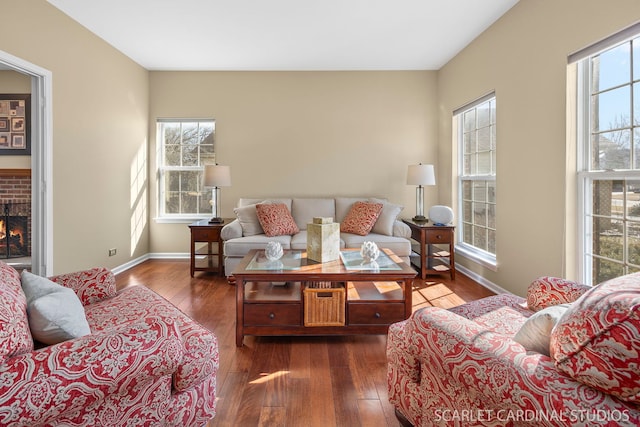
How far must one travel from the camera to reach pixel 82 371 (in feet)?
3.34

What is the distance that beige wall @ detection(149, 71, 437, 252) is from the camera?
5.01m

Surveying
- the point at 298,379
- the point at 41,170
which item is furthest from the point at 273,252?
the point at 41,170

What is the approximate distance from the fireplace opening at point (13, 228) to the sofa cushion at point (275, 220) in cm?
327

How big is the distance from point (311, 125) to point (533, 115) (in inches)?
114

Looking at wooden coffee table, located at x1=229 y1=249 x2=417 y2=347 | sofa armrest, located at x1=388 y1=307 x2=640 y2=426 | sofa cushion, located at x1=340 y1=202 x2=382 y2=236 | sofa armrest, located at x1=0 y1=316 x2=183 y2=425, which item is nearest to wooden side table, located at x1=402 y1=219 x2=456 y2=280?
sofa cushion, located at x1=340 y1=202 x2=382 y2=236

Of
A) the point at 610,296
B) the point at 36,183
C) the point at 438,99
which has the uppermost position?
the point at 438,99

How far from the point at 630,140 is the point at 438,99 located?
3067 mm

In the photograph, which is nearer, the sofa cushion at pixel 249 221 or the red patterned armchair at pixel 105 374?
the red patterned armchair at pixel 105 374

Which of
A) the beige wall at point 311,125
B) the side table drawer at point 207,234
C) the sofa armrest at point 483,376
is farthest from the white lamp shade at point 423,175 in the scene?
the sofa armrest at point 483,376

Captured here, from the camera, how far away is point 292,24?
3.58 m

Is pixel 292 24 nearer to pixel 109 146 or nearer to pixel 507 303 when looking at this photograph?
pixel 109 146

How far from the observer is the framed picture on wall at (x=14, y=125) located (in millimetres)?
4363

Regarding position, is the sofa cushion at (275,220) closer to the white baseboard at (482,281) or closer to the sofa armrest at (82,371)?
the white baseboard at (482,281)

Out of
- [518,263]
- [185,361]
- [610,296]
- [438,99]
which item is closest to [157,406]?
[185,361]
